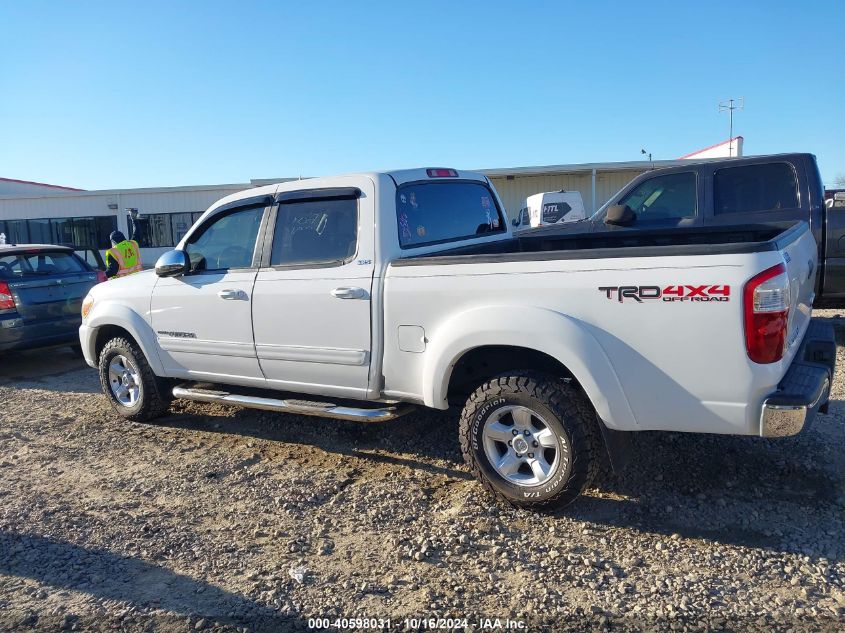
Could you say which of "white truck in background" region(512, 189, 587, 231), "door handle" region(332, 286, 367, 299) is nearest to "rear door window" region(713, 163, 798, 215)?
"door handle" region(332, 286, 367, 299)

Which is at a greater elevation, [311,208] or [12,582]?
[311,208]

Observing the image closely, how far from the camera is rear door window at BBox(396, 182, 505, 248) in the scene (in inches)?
173

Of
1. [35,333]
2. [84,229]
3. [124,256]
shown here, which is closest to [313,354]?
[35,333]

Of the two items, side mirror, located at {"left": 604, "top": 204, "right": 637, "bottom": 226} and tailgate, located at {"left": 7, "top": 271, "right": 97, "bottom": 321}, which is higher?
side mirror, located at {"left": 604, "top": 204, "right": 637, "bottom": 226}

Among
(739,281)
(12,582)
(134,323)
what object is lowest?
(12,582)

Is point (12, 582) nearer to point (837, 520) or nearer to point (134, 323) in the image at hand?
point (134, 323)

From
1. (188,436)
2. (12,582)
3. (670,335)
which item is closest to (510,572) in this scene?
(670,335)

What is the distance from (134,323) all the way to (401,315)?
8.55 ft

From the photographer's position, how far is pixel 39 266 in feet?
26.8

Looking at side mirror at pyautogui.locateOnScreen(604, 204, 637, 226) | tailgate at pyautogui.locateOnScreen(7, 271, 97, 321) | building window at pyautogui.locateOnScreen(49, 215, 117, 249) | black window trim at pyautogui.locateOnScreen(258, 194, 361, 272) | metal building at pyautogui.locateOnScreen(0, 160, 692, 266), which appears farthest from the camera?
building window at pyautogui.locateOnScreen(49, 215, 117, 249)

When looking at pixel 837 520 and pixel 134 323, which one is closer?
pixel 837 520

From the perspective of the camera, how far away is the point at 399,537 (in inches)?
137

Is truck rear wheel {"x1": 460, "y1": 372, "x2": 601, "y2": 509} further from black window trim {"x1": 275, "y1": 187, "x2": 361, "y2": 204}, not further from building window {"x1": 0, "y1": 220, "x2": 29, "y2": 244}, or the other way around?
building window {"x1": 0, "y1": 220, "x2": 29, "y2": 244}

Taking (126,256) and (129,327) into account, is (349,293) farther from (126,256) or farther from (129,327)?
(126,256)
